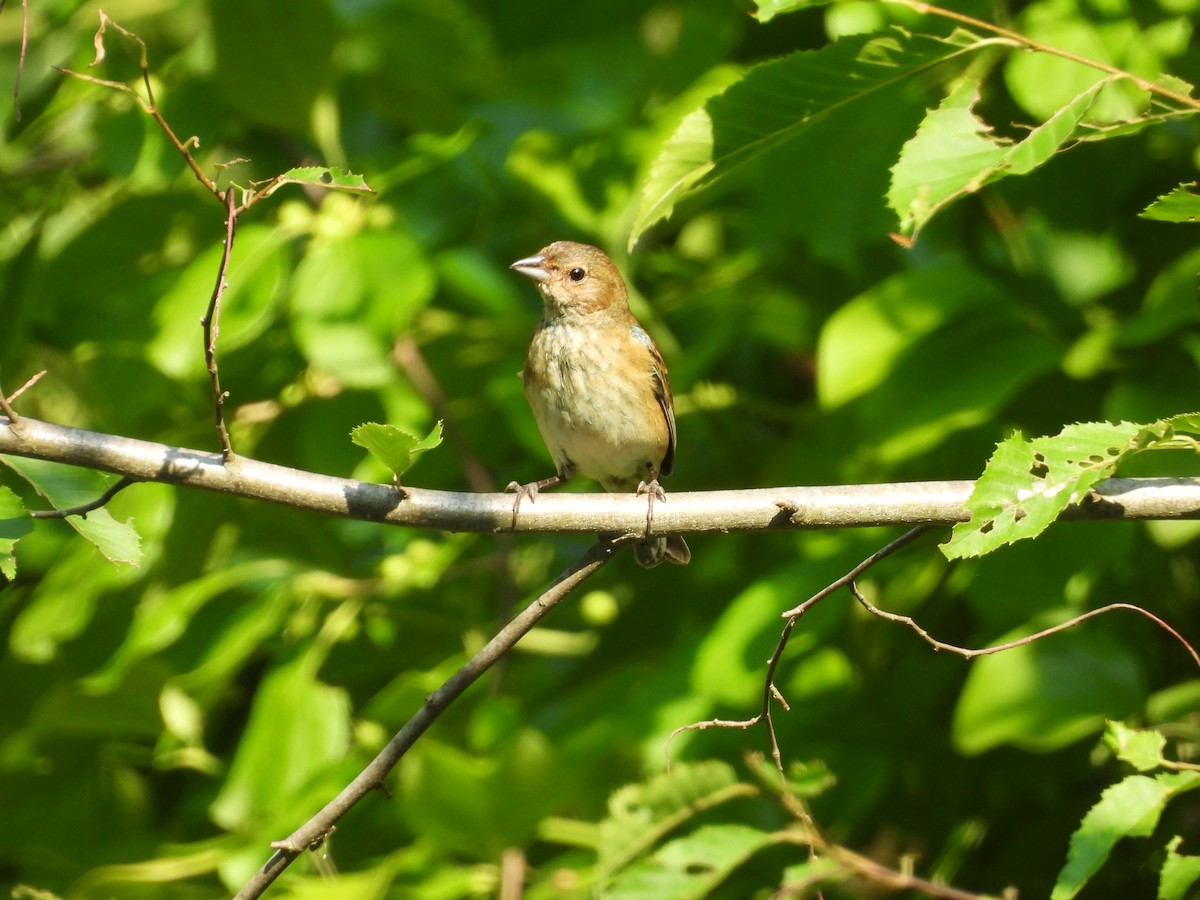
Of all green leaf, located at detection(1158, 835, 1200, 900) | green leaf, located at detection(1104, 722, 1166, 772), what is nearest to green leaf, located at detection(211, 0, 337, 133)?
green leaf, located at detection(1104, 722, 1166, 772)

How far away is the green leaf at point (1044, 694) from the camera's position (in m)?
3.45

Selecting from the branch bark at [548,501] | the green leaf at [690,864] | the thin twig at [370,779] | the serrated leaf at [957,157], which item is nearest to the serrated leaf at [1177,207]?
the serrated leaf at [957,157]

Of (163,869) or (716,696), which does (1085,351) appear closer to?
(716,696)

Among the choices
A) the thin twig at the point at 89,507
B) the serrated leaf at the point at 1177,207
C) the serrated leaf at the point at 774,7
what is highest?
the serrated leaf at the point at 774,7

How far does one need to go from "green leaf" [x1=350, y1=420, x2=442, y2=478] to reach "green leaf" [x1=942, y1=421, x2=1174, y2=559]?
95 centimetres

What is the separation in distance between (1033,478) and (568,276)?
2.98m

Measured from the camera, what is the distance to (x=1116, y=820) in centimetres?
265

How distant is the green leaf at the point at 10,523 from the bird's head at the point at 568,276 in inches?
106

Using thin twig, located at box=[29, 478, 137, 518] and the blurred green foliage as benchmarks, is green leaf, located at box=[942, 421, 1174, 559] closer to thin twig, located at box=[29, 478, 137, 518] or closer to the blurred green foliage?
the blurred green foliage

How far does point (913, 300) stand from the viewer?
3.64m

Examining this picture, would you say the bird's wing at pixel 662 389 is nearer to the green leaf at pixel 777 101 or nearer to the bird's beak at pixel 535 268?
the bird's beak at pixel 535 268

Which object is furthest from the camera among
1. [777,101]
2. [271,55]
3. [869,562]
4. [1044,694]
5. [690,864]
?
[271,55]

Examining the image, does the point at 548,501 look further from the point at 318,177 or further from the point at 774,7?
the point at 774,7

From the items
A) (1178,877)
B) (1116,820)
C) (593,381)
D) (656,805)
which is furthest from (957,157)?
(593,381)
